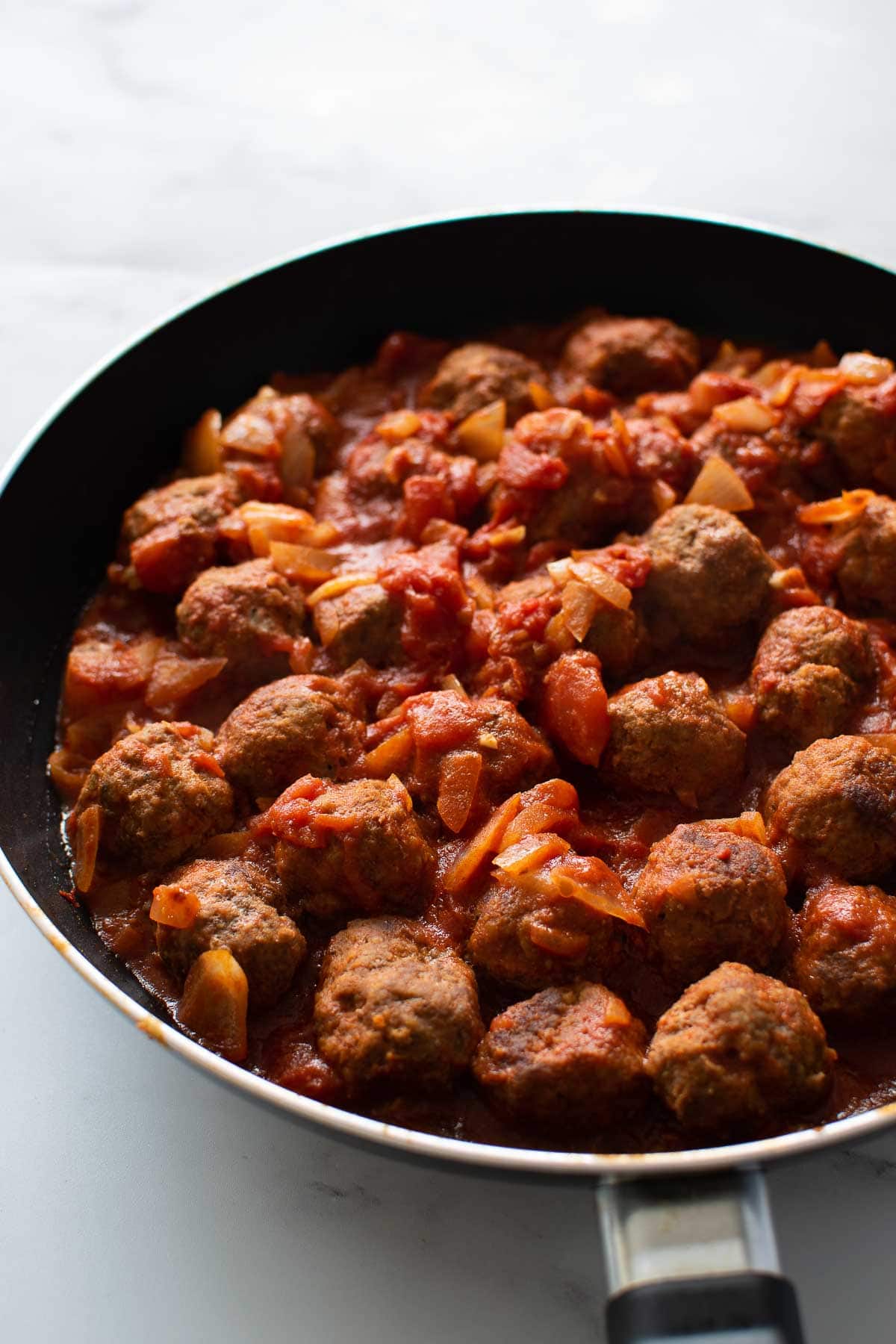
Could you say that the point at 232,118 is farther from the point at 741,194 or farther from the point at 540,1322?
the point at 540,1322

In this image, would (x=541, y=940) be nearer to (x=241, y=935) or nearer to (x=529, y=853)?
(x=529, y=853)

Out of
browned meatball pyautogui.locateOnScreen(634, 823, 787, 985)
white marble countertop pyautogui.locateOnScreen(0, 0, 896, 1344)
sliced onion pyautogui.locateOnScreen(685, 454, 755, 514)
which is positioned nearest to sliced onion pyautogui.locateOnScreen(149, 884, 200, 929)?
white marble countertop pyautogui.locateOnScreen(0, 0, 896, 1344)

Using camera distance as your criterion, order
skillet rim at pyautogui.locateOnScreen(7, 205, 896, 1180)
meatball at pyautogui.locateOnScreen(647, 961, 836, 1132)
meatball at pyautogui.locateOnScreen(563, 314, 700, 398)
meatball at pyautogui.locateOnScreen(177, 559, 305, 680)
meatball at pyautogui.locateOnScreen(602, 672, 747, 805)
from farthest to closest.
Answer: meatball at pyautogui.locateOnScreen(563, 314, 700, 398) → meatball at pyautogui.locateOnScreen(177, 559, 305, 680) → meatball at pyautogui.locateOnScreen(602, 672, 747, 805) → meatball at pyautogui.locateOnScreen(647, 961, 836, 1132) → skillet rim at pyautogui.locateOnScreen(7, 205, 896, 1180)

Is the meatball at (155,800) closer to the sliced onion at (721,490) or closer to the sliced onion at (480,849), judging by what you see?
the sliced onion at (480,849)

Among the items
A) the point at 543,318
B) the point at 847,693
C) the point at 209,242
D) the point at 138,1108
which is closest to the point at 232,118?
the point at 209,242

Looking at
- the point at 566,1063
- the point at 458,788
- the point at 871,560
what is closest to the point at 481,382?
the point at 871,560

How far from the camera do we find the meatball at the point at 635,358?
15.7ft

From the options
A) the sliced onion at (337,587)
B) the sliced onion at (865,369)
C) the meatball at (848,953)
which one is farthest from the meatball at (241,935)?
the sliced onion at (865,369)

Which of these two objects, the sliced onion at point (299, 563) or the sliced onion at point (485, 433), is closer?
the sliced onion at point (299, 563)

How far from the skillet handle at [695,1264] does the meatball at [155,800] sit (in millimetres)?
1479

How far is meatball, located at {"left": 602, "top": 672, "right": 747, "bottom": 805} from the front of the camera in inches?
142

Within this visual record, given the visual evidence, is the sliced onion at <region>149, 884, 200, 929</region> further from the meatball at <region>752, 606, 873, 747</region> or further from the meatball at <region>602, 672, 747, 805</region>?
the meatball at <region>752, 606, 873, 747</region>

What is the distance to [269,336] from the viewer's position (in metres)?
4.95

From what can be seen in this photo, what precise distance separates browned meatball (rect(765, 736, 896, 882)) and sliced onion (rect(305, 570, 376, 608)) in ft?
4.59
